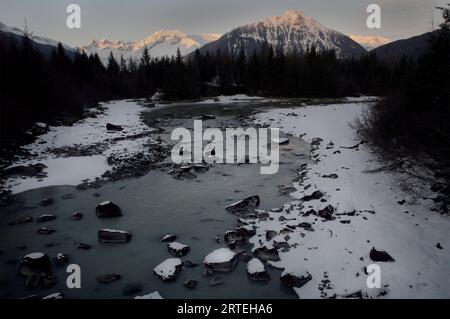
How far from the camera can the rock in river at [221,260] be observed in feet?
33.0

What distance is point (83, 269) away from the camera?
1007cm

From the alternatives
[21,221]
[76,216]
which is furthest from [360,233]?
[21,221]

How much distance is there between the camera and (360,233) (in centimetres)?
1145

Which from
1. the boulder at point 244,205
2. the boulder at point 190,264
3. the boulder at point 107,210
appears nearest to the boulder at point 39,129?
the boulder at point 107,210

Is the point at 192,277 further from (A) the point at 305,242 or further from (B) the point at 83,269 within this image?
(A) the point at 305,242

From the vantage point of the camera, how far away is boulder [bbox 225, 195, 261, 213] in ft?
47.2

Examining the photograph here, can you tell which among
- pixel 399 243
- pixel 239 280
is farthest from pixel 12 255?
pixel 399 243

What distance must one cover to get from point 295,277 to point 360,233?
3.45 meters

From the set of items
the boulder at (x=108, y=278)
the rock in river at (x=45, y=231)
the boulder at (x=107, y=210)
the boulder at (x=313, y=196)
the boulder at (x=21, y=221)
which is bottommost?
the boulder at (x=108, y=278)

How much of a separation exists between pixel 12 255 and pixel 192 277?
601cm

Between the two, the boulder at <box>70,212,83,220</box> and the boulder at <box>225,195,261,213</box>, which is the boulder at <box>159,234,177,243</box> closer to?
the boulder at <box>225,195,261,213</box>

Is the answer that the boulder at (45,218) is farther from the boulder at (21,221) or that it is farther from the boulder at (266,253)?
the boulder at (266,253)

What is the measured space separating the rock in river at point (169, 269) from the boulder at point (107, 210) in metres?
4.73
